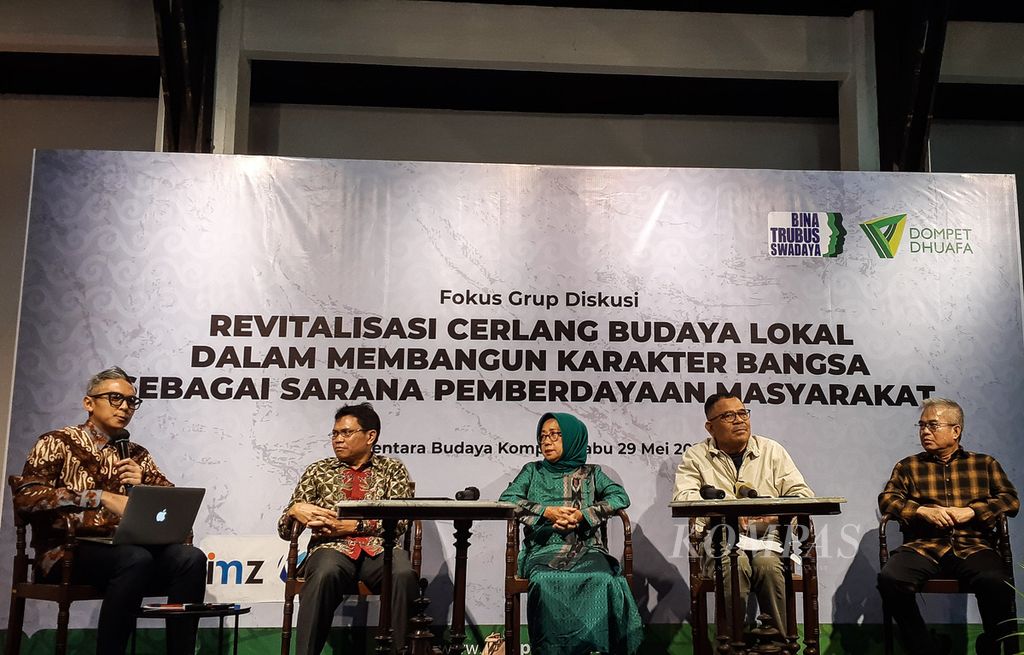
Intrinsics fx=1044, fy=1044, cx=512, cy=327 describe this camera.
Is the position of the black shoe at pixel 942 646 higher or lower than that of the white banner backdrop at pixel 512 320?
lower

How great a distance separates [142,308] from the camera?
5.05 m

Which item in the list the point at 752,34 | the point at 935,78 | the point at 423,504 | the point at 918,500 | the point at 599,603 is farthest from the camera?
the point at 752,34

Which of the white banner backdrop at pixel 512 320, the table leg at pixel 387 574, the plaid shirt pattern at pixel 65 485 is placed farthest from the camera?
the white banner backdrop at pixel 512 320

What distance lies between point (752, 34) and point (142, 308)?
3.96m

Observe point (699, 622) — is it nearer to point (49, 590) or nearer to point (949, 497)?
point (949, 497)

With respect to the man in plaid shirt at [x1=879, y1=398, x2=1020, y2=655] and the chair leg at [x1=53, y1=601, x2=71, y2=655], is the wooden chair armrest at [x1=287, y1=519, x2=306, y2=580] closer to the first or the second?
the chair leg at [x1=53, y1=601, x2=71, y2=655]

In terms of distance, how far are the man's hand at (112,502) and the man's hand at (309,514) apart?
676mm

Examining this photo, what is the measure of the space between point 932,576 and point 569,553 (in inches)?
62.4

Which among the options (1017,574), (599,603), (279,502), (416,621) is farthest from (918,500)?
(279,502)

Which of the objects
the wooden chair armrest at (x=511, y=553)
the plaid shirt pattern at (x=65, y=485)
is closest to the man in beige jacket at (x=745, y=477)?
the wooden chair armrest at (x=511, y=553)

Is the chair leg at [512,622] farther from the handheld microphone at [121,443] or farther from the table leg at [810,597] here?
the handheld microphone at [121,443]

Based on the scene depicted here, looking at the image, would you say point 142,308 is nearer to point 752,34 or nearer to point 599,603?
point 599,603

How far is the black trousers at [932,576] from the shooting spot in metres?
4.40

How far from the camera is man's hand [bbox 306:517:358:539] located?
4.40 meters
